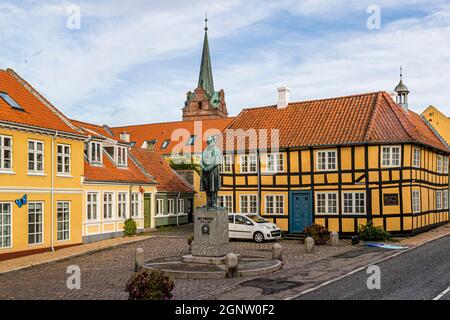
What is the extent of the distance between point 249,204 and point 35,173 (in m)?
12.9

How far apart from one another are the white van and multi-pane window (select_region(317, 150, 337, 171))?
448 centimetres

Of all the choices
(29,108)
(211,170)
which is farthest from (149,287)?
(29,108)

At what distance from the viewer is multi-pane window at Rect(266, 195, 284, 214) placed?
29.7 meters

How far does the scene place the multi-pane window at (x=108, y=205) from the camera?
27781 millimetres

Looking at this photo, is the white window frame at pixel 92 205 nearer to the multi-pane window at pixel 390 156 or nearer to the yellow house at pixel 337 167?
the yellow house at pixel 337 167

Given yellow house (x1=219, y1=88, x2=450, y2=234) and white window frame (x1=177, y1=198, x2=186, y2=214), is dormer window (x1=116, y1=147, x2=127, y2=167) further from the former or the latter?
white window frame (x1=177, y1=198, x2=186, y2=214)

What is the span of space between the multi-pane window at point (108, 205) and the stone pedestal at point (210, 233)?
1111 cm

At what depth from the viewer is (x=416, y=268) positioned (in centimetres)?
1656

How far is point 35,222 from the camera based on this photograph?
2252 cm

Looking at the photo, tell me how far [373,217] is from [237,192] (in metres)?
8.35

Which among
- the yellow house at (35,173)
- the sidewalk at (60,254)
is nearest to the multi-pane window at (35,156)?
the yellow house at (35,173)

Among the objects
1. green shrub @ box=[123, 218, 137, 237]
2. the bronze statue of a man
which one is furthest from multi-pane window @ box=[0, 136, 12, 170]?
green shrub @ box=[123, 218, 137, 237]
